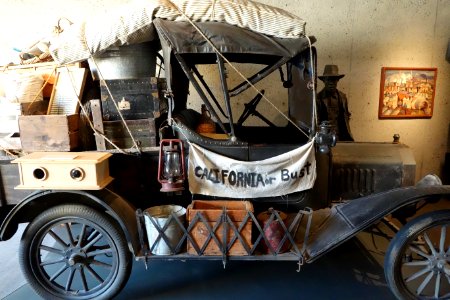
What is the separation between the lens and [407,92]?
4859 mm

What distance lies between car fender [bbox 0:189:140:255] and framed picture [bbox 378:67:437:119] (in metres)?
4.21

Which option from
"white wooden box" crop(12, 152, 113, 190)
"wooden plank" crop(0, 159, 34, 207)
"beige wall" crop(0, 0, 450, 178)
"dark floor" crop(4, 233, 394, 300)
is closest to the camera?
"white wooden box" crop(12, 152, 113, 190)

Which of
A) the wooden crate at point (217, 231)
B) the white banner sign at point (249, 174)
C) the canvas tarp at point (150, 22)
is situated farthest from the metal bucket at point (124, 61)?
the wooden crate at point (217, 231)

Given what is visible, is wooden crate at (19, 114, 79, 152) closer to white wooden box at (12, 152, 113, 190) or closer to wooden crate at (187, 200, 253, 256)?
white wooden box at (12, 152, 113, 190)

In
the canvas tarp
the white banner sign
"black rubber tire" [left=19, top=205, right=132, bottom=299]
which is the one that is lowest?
"black rubber tire" [left=19, top=205, right=132, bottom=299]

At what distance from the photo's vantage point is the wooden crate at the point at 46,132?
2.34m

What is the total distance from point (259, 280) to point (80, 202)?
1643 mm

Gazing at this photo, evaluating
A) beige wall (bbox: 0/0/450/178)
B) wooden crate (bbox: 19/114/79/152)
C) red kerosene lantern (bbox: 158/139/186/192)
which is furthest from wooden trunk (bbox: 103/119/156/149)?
beige wall (bbox: 0/0/450/178)

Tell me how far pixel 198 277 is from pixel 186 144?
1.22 meters

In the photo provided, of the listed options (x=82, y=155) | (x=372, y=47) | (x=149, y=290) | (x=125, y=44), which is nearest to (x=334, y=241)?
(x=149, y=290)

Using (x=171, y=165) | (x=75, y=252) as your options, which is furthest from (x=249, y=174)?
(x=75, y=252)

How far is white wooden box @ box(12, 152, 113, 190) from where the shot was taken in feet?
7.11

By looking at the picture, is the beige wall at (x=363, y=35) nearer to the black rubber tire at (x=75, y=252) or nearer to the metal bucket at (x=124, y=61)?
the metal bucket at (x=124, y=61)

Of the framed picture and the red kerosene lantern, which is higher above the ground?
the framed picture
